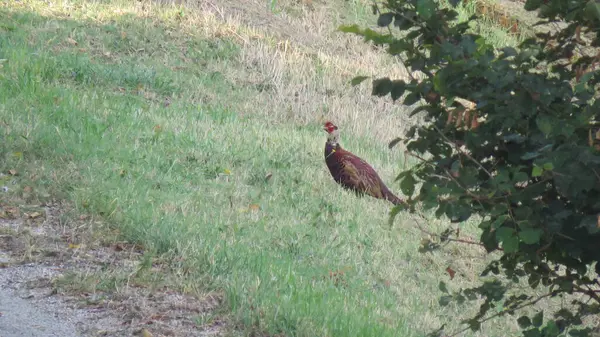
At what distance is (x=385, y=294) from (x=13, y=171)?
10.1 feet

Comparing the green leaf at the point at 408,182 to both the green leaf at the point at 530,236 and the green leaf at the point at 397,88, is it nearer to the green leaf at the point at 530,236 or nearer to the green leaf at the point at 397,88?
the green leaf at the point at 397,88

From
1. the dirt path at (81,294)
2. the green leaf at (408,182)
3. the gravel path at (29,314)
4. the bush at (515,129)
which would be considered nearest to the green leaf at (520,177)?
the bush at (515,129)

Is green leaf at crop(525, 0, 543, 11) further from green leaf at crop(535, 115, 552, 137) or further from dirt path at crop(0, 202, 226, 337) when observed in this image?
dirt path at crop(0, 202, 226, 337)

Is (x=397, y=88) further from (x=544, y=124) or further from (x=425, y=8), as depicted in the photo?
(x=544, y=124)

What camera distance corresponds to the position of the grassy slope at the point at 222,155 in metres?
6.12

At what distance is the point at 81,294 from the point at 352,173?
15.3 ft

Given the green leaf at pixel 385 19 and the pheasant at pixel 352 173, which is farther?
the pheasant at pixel 352 173

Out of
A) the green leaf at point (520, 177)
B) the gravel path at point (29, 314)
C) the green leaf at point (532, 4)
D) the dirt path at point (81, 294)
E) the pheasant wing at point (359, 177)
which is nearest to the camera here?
the green leaf at point (520, 177)

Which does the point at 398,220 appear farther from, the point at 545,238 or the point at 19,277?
the point at 545,238

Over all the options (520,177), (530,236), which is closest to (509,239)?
(530,236)

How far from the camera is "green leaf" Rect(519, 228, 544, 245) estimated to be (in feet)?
10.3

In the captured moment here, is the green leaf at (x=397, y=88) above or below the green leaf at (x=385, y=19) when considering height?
below

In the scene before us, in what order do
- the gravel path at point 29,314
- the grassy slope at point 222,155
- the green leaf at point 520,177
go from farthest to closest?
the grassy slope at point 222,155 < the gravel path at point 29,314 < the green leaf at point 520,177

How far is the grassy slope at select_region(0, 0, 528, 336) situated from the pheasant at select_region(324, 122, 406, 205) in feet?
0.53
